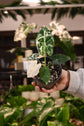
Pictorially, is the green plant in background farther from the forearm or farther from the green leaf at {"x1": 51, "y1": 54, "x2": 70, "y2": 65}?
the green leaf at {"x1": 51, "y1": 54, "x2": 70, "y2": 65}

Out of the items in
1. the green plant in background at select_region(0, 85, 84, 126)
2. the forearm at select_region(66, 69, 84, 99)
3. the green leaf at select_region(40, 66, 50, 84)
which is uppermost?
the green leaf at select_region(40, 66, 50, 84)

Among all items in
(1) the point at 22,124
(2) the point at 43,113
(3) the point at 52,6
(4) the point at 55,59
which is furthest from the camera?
(3) the point at 52,6

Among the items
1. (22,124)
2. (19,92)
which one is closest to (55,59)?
(22,124)

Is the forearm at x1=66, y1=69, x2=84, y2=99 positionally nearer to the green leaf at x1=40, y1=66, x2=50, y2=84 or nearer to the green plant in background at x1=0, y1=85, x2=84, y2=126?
the green plant in background at x1=0, y1=85, x2=84, y2=126

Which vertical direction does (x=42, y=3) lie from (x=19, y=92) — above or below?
above

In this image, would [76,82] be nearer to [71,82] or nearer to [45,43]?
[71,82]

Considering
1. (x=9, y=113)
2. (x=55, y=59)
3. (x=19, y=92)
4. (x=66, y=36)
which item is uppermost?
(x=55, y=59)

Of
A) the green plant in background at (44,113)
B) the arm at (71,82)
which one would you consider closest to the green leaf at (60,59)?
the arm at (71,82)

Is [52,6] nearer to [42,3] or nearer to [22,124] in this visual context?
[42,3]

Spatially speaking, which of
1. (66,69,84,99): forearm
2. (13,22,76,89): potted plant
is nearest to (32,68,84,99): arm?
(66,69,84,99): forearm

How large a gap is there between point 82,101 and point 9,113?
54 centimetres

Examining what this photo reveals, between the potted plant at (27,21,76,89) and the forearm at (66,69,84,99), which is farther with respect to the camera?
the forearm at (66,69,84,99)

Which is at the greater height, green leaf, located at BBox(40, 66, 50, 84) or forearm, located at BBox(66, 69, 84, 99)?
green leaf, located at BBox(40, 66, 50, 84)

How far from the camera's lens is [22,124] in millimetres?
1097
